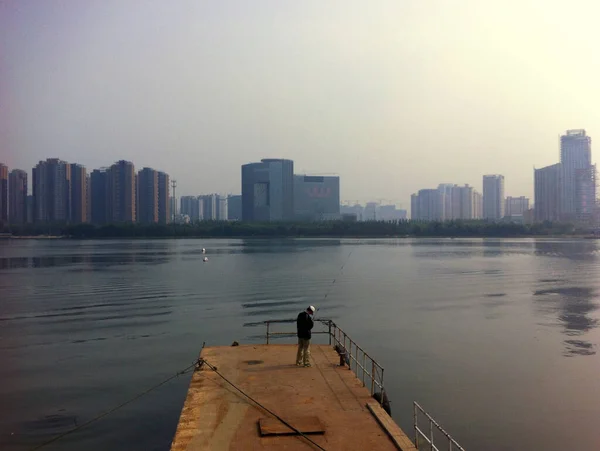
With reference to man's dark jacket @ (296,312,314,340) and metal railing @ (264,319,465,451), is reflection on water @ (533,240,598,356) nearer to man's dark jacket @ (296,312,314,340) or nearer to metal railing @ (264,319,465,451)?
metal railing @ (264,319,465,451)

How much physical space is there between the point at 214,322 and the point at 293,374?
20.8 meters

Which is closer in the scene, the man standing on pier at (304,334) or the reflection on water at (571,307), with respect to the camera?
the man standing on pier at (304,334)

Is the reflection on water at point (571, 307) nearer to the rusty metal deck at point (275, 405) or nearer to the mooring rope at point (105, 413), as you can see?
the rusty metal deck at point (275, 405)

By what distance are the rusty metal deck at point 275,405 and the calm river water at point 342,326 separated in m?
3.37

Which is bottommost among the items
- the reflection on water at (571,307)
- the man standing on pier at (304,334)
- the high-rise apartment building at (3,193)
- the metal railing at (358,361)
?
the reflection on water at (571,307)

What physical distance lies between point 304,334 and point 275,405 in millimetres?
3468

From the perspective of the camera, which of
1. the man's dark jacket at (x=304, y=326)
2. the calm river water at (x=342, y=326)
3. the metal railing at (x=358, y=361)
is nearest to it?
the metal railing at (x=358, y=361)

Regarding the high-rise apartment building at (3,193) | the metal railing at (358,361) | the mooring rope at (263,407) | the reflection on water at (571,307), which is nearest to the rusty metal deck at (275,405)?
the mooring rope at (263,407)

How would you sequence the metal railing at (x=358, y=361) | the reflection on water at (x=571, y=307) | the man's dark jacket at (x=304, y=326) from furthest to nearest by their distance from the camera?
Answer: 1. the reflection on water at (x=571, y=307)
2. the man's dark jacket at (x=304, y=326)
3. the metal railing at (x=358, y=361)

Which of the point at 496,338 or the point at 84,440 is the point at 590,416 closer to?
the point at 496,338

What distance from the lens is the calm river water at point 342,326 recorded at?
61.0 ft

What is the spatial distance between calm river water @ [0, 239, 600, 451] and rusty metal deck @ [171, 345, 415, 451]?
337 centimetres

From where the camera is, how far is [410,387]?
877 inches

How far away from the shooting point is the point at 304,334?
16.6 meters
